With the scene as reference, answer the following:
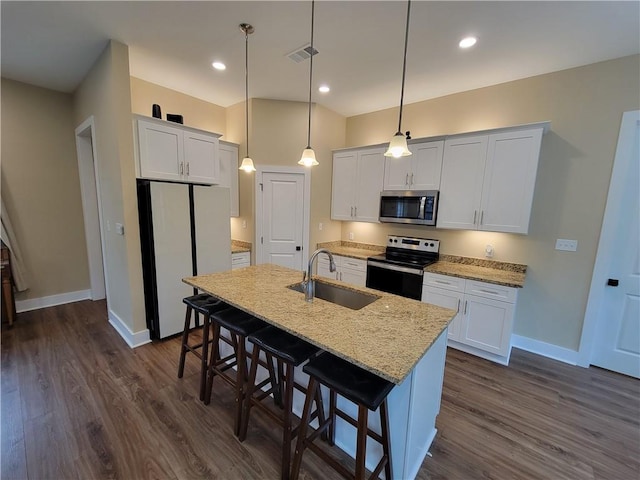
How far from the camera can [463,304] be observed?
2816mm

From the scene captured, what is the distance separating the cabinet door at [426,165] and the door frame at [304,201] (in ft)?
4.82

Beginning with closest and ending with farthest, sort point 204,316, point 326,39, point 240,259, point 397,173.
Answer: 1. point 204,316
2. point 326,39
3. point 397,173
4. point 240,259

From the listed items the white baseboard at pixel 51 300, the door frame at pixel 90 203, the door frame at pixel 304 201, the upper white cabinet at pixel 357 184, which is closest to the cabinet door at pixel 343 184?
the upper white cabinet at pixel 357 184

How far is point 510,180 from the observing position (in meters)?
2.71

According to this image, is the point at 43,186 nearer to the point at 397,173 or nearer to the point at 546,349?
the point at 397,173

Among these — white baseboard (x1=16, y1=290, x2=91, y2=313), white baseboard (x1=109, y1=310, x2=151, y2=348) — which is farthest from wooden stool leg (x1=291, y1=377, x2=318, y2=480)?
white baseboard (x1=16, y1=290, x2=91, y2=313)

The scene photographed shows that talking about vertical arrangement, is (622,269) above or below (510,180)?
below

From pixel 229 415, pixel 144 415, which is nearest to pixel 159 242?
pixel 144 415

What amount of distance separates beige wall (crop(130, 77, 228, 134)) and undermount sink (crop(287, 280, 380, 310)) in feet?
9.48

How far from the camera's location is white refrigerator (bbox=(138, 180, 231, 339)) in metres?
2.73

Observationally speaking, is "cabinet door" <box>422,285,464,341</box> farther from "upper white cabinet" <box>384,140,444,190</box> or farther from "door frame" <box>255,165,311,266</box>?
"door frame" <box>255,165,311,266</box>

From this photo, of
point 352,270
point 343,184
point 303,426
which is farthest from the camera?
point 343,184

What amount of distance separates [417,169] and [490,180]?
2.68 feet

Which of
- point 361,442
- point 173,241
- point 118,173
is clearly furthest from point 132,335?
point 361,442
